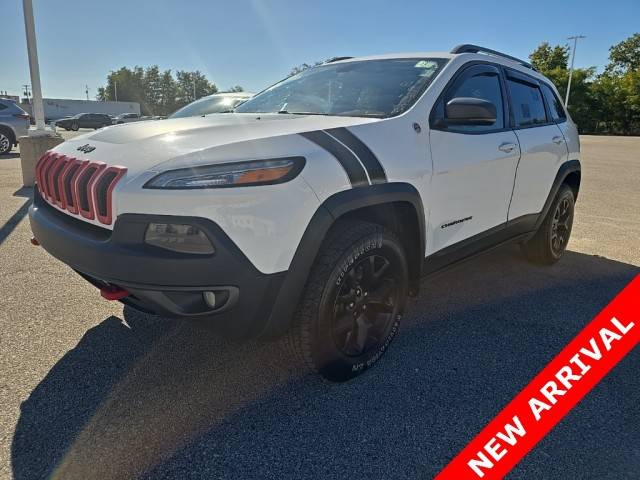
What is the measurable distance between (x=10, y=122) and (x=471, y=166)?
524 inches

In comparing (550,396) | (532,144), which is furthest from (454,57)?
(550,396)

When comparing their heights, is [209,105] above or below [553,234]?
above

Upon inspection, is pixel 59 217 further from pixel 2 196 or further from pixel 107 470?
pixel 2 196

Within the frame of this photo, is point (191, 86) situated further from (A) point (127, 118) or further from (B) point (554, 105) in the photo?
(B) point (554, 105)

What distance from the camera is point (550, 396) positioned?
244cm

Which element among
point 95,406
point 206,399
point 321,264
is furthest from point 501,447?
point 95,406

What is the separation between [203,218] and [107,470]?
3.41 feet

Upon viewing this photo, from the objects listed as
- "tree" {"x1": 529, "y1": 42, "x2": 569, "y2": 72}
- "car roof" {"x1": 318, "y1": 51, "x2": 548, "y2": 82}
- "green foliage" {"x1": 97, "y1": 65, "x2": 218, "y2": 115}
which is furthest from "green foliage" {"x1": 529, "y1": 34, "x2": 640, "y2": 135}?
"green foliage" {"x1": 97, "y1": 65, "x2": 218, "y2": 115}

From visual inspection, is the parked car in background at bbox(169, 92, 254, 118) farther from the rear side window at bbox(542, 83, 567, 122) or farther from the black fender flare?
the black fender flare

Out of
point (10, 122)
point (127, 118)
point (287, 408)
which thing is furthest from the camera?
point (127, 118)

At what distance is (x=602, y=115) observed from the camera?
44.8 meters

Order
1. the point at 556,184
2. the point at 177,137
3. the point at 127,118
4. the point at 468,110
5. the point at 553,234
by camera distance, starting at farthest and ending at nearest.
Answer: the point at 127,118, the point at 553,234, the point at 556,184, the point at 468,110, the point at 177,137

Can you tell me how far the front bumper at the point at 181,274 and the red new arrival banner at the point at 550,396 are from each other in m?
1.00

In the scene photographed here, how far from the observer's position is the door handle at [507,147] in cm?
316
